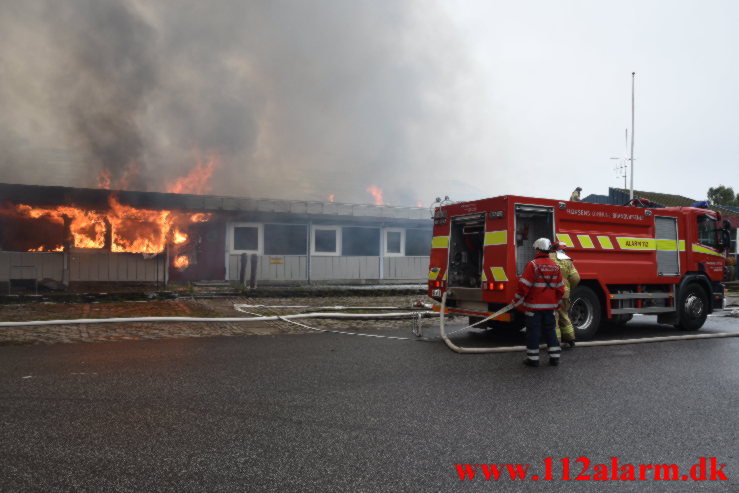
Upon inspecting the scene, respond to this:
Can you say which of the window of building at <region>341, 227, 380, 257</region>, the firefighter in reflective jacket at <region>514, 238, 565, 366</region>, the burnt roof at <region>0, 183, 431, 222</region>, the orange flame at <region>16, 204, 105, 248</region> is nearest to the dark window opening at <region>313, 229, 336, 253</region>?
the window of building at <region>341, 227, 380, 257</region>

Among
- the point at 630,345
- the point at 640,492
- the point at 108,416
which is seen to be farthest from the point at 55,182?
the point at 640,492

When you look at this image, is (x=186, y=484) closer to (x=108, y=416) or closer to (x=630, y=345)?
(x=108, y=416)

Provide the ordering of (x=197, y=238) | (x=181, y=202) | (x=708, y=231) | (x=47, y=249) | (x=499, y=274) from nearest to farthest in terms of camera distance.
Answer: (x=499, y=274), (x=708, y=231), (x=47, y=249), (x=181, y=202), (x=197, y=238)

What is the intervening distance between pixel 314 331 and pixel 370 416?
16.5ft

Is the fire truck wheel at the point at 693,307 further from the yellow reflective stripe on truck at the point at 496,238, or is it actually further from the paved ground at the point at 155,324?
the yellow reflective stripe on truck at the point at 496,238

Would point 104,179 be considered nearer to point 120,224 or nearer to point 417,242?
point 120,224

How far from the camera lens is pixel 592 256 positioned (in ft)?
27.8

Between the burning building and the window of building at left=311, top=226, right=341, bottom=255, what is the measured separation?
0.04 meters

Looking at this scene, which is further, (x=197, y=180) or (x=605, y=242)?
Answer: (x=197, y=180)

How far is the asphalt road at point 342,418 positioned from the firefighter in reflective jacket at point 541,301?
25 centimetres

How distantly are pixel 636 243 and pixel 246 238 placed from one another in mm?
12418

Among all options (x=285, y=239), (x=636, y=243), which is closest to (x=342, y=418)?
(x=636, y=243)

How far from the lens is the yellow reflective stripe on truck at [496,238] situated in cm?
774

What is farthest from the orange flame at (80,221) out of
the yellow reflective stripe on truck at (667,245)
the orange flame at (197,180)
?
the yellow reflective stripe on truck at (667,245)
